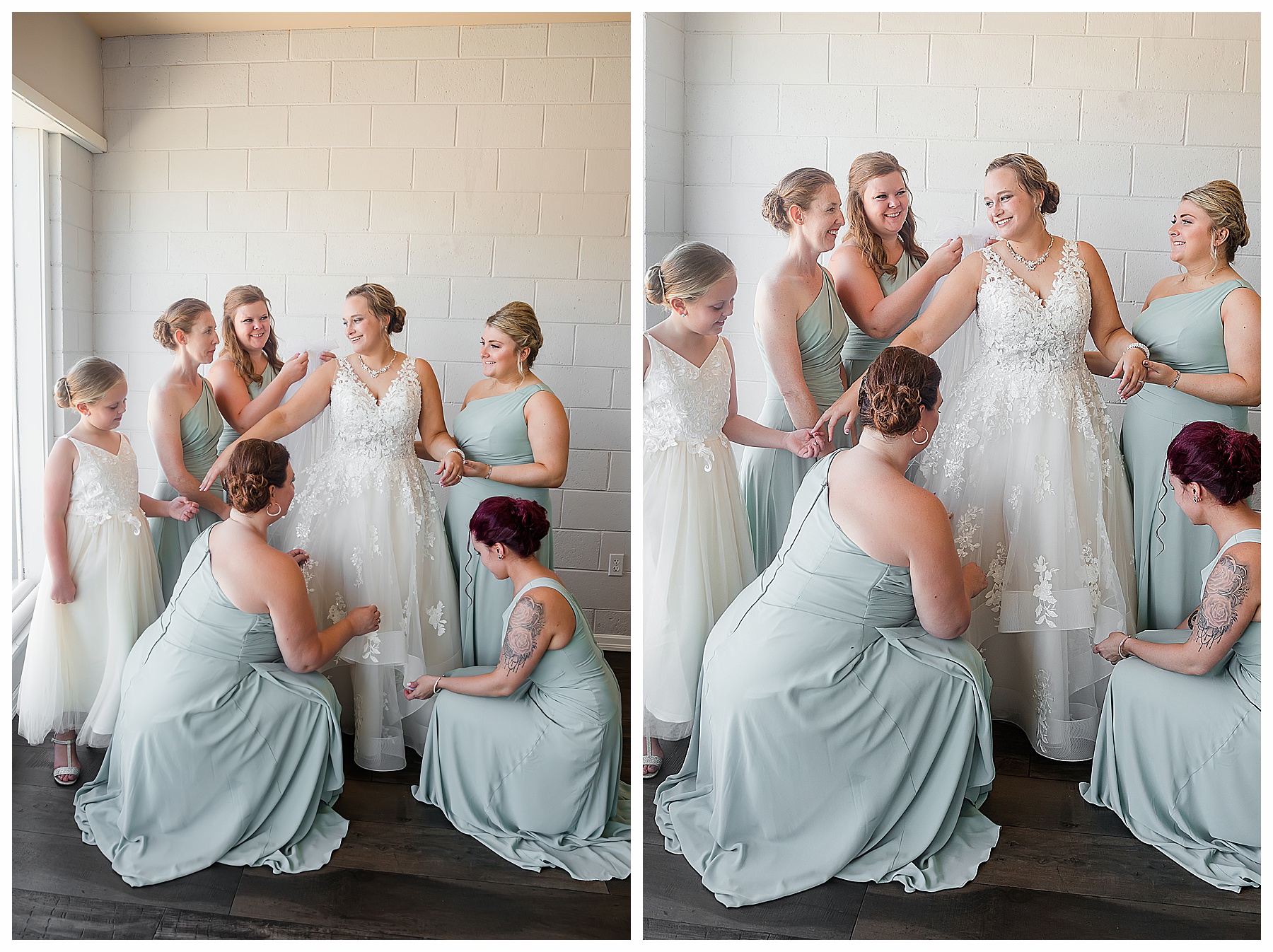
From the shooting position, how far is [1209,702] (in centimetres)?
197

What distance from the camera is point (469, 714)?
217 centimetres

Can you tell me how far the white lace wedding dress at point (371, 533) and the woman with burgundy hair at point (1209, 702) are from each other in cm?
187

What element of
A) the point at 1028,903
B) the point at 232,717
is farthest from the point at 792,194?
the point at 232,717

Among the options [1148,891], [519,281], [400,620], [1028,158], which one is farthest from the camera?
[519,281]

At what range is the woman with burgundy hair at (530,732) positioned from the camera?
2135mm

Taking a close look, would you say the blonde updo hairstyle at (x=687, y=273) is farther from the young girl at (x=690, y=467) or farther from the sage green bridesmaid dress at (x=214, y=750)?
the sage green bridesmaid dress at (x=214, y=750)

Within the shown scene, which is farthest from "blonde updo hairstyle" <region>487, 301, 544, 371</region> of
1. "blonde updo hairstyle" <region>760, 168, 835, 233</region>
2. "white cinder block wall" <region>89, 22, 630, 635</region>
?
"blonde updo hairstyle" <region>760, 168, 835, 233</region>

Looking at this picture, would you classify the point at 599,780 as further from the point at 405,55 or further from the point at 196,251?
the point at 405,55

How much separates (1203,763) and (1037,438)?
0.89 metres

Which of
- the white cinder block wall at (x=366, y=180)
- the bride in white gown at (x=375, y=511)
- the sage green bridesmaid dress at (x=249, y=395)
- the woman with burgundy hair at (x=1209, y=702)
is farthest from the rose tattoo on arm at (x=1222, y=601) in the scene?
the sage green bridesmaid dress at (x=249, y=395)

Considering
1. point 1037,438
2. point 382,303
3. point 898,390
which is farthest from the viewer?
point 382,303

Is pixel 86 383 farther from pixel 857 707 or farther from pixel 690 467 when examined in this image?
pixel 857 707

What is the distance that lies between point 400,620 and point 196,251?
1.19 meters

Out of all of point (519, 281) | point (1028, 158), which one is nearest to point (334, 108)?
point (519, 281)
